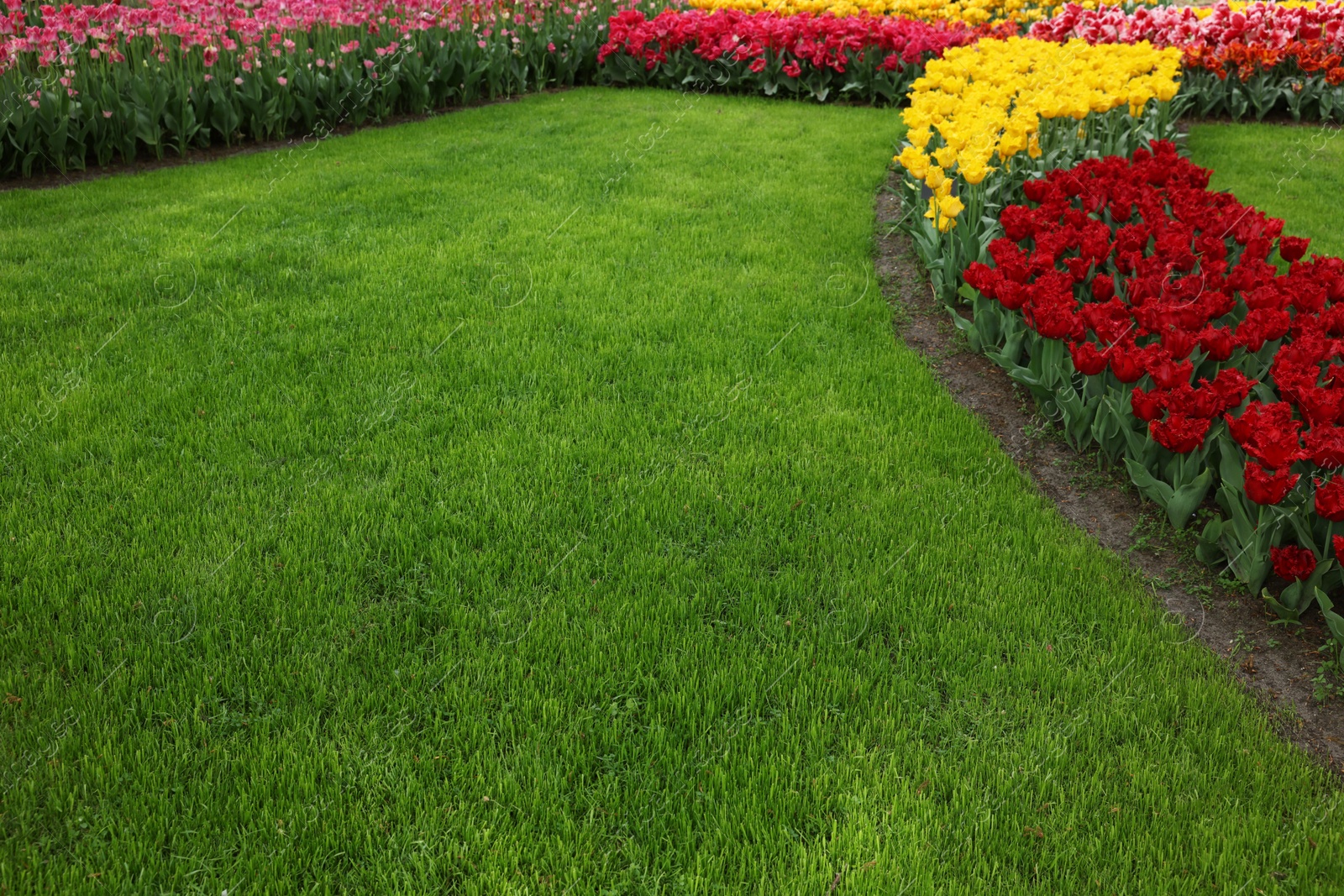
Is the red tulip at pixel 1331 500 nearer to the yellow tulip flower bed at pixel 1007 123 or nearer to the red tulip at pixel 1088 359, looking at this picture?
the red tulip at pixel 1088 359

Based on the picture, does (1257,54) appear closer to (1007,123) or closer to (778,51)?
(778,51)

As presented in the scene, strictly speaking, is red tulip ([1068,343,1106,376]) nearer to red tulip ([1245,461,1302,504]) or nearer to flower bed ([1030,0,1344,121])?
red tulip ([1245,461,1302,504])

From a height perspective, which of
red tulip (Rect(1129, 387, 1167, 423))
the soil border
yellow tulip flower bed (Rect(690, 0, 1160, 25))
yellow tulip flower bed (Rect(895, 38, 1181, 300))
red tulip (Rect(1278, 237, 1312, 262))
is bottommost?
the soil border

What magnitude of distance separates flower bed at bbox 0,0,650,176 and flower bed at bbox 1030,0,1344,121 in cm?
770

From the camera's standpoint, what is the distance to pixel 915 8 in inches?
535

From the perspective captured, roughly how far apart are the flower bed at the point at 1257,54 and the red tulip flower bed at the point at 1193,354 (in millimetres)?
6165

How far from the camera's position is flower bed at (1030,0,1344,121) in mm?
10117

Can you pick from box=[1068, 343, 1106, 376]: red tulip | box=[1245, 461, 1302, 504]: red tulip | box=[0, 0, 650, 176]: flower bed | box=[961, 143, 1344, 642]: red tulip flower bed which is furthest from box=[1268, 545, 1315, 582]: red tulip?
box=[0, 0, 650, 176]: flower bed

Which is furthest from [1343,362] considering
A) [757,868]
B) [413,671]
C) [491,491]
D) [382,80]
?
[382,80]

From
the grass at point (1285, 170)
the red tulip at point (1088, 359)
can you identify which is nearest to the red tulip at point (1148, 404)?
the red tulip at point (1088, 359)

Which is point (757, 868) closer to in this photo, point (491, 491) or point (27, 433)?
point (491, 491)

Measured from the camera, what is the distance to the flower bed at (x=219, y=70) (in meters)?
7.18

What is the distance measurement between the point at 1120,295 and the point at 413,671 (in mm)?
3990

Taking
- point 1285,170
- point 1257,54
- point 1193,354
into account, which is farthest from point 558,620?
point 1257,54
